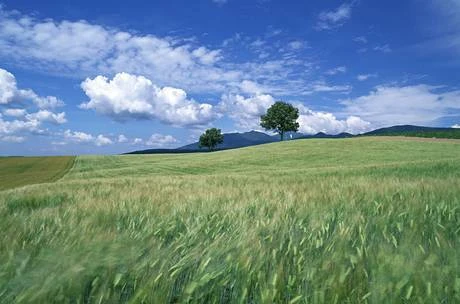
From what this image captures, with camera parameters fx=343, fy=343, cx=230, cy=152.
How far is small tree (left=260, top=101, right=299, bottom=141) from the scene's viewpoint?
82.6 m

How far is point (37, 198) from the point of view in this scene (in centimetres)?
542

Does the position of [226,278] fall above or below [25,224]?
below

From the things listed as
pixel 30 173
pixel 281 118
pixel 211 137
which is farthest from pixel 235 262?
pixel 211 137

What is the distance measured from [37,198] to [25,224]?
3326 millimetres

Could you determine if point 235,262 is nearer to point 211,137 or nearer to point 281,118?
point 281,118

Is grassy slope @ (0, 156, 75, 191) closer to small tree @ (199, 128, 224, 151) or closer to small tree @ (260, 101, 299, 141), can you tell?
small tree @ (260, 101, 299, 141)

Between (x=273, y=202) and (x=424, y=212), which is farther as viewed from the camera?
(x=273, y=202)

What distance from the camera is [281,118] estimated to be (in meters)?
82.9

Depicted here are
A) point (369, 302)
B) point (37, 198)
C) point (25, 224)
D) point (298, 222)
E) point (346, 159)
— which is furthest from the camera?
→ point (346, 159)

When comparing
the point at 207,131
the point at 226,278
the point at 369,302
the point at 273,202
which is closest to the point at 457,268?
the point at 369,302

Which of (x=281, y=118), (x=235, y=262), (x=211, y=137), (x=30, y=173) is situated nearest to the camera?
(x=235, y=262)

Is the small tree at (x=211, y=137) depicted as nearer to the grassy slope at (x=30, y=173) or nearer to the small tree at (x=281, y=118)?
the small tree at (x=281, y=118)

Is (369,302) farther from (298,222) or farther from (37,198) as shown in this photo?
(37,198)

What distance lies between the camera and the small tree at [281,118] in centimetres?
8262
